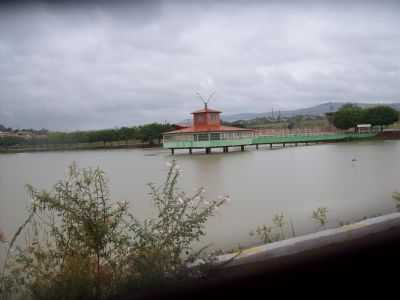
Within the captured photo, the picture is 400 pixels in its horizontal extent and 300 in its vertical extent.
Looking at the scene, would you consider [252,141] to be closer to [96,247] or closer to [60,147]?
[60,147]

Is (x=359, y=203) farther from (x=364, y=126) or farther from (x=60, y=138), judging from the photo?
(x=364, y=126)

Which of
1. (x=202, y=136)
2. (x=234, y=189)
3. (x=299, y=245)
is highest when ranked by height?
(x=202, y=136)

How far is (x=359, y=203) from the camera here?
4.61m

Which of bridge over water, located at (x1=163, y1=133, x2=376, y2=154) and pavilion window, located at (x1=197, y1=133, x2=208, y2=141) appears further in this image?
pavilion window, located at (x1=197, y1=133, x2=208, y2=141)

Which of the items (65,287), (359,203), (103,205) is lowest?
(359,203)

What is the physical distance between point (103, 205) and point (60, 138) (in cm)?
58

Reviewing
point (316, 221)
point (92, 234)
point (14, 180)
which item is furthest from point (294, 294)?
point (316, 221)

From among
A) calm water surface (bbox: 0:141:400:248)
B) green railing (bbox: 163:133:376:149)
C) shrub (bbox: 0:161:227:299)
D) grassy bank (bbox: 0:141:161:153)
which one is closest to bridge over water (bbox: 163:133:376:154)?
green railing (bbox: 163:133:376:149)

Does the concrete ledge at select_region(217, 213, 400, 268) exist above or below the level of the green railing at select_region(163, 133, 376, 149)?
below

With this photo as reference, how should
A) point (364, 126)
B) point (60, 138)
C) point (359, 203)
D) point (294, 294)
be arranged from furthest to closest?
1. point (364, 126)
2. point (359, 203)
3. point (60, 138)
4. point (294, 294)

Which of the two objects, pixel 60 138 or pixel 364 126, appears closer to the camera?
pixel 60 138

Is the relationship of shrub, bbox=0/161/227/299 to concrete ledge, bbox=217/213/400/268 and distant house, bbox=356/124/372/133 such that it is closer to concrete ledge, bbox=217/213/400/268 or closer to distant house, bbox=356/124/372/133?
concrete ledge, bbox=217/213/400/268

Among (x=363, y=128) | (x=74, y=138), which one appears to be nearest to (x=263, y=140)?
(x=363, y=128)

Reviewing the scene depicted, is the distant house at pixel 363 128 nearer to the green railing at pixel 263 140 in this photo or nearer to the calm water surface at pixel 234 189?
the green railing at pixel 263 140
